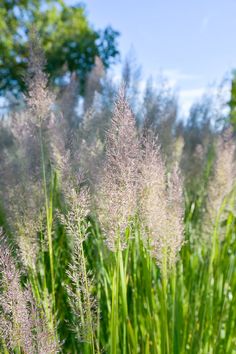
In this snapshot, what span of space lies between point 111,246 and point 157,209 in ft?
0.82

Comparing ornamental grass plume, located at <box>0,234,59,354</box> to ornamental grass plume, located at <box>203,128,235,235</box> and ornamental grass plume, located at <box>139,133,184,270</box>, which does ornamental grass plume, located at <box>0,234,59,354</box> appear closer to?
ornamental grass plume, located at <box>139,133,184,270</box>

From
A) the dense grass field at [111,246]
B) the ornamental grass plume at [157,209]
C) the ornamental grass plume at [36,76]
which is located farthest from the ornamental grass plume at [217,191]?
the ornamental grass plume at [36,76]

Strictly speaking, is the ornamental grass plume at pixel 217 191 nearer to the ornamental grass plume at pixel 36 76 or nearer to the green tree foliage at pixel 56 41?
the ornamental grass plume at pixel 36 76

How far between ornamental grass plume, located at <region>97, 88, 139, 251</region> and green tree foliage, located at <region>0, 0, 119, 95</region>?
1004 cm

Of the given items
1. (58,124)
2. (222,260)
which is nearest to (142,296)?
(222,260)

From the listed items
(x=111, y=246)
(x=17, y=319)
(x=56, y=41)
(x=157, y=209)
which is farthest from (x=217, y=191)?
(x=56, y=41)

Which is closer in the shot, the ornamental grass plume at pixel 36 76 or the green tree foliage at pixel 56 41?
the ornamental grass plume at pixel 36 76

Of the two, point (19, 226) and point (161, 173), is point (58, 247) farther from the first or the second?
point (161, 173)

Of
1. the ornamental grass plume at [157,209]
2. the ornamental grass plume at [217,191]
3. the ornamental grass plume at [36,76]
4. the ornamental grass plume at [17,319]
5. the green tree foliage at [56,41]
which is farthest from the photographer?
the green tree foliage at [56,41]

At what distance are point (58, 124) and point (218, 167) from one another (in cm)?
89

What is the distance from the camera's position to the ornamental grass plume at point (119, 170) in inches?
47.3

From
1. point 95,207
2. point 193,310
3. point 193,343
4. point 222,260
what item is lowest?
point 193,343

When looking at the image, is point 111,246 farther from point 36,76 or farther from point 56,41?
point 56,41

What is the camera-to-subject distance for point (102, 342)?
192cm
